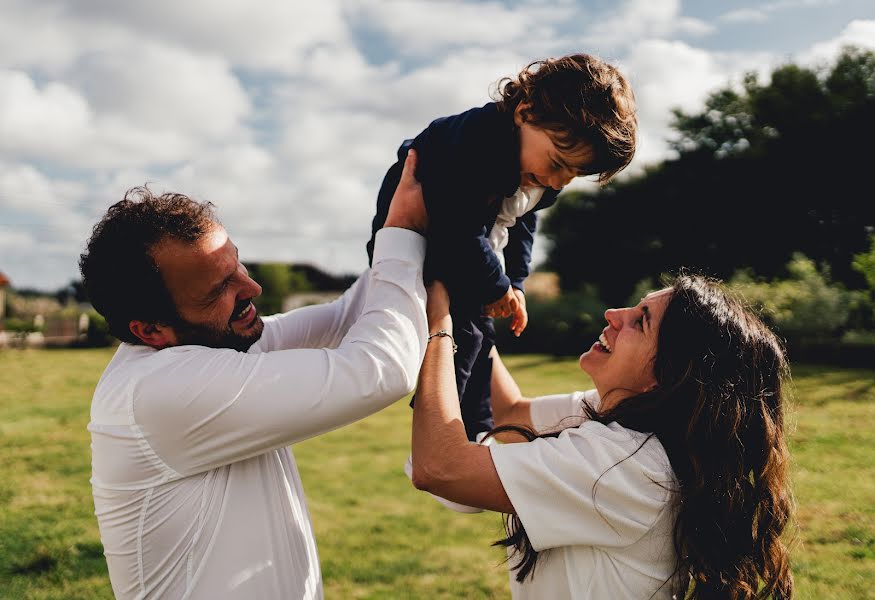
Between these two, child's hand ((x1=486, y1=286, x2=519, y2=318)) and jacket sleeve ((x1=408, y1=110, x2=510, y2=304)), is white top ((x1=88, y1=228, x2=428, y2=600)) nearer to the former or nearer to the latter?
jacket sleeve ((x1=408, y1=110, x2=510, y2=304))

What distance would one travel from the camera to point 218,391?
1.90 metres

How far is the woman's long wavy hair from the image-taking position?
6.73 ft

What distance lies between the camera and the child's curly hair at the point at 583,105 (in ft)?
8.38

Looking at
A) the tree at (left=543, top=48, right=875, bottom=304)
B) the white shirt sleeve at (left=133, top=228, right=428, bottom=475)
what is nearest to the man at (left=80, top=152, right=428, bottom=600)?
the white shirt sleeve at (left=133, top=228, right=428, bottom=475)

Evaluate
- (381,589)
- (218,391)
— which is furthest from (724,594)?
(381,589)

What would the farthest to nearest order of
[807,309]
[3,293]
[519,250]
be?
[3,293]
[807,309]
[519,250]

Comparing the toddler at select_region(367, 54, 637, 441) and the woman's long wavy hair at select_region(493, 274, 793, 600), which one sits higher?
the toddler at select_region(367, 54, 637, 441)

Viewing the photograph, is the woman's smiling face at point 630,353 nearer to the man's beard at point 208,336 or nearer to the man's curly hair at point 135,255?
the man's beard at point 208,336

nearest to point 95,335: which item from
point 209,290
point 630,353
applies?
point 209,290

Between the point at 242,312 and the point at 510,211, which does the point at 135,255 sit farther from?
the point at 510,211

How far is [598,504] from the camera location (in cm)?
193

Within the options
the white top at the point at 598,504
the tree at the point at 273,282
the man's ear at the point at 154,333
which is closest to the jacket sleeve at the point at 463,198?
the white top at the point at 598,504

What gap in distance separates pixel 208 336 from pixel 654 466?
1.35m

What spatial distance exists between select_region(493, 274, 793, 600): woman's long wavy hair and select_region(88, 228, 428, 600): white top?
0.65m
